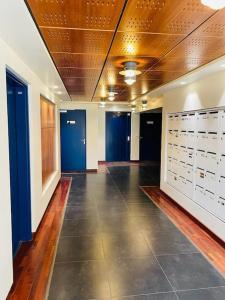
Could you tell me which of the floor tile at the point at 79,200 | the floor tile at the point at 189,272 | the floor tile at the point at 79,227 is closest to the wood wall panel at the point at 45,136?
the floor tile at the point at 79,200

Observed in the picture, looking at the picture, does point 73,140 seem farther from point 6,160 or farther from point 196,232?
point 6,160

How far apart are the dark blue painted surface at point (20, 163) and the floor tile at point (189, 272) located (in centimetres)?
175

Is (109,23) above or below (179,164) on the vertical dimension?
above

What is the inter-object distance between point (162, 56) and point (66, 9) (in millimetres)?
1317

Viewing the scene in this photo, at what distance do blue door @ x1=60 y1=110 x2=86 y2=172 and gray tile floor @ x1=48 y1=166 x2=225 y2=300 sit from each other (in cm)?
333

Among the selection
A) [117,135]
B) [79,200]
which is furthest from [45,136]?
[117,135]

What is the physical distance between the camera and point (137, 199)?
16.6 feet

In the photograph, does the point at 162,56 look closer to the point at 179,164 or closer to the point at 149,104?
the point at 179,164

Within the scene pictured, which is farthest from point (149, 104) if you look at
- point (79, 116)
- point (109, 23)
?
point (109, 23)

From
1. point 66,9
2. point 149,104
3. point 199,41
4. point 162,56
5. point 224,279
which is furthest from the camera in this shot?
point 149,104

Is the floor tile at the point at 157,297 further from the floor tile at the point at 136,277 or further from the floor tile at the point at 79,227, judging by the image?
the floor tile at the point at 79,227

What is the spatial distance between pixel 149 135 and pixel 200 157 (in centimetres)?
643

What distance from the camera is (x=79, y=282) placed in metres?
2.35

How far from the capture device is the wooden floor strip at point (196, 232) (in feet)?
9.34
